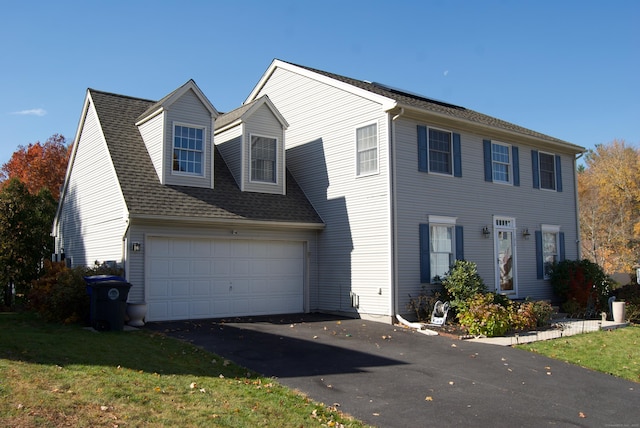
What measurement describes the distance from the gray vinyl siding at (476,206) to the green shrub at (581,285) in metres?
0.63

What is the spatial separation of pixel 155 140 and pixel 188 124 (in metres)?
1.06

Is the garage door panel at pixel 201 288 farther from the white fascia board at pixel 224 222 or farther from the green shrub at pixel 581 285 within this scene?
the green shrub at pixel 581 285

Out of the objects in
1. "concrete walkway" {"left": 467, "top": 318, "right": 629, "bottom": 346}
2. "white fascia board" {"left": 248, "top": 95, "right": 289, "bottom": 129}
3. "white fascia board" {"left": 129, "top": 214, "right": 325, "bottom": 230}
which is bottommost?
"concrete walkway" {"left": 467, "top": 318, "right": 629, "bottom": 346}

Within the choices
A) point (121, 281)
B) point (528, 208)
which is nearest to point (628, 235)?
point (528, 208)

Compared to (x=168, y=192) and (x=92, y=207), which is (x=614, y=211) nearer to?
(x=168, y=192)

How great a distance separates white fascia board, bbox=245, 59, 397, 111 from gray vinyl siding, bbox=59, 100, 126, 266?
20.6 ft

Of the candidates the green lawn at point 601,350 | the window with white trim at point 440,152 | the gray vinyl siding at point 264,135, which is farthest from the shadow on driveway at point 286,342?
the window with white trim at point 440,152

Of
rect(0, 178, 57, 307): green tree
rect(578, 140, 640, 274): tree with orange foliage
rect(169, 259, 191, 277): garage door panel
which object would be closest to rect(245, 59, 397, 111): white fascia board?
rect(169, 259, 191, 277): garage door panel

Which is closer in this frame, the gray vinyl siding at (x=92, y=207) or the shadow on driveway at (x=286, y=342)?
the shadow on driveway at (x=286, y=342)

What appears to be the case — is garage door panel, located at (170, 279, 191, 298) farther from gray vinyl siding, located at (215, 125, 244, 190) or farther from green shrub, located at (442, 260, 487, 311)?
green shrub, located at (442, 260, 487, 311)

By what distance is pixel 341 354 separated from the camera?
10500 mm

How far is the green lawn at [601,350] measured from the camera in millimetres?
10352

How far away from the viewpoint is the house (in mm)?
14680

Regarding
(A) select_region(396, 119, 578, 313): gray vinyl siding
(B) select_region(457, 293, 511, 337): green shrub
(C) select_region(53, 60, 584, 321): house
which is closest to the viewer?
(B) select_region(457, 293, 511, 337): green shrub
